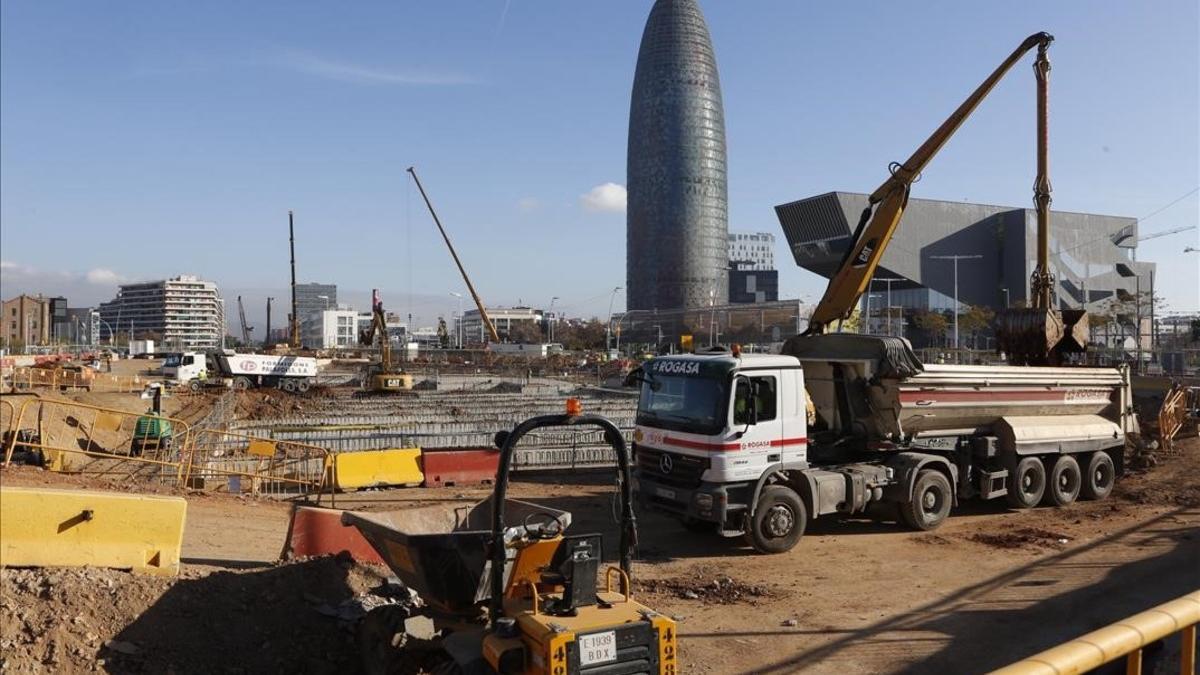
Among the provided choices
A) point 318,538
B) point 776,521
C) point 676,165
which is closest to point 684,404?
point 776,521

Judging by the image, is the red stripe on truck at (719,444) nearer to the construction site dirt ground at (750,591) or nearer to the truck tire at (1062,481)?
the construction site dirt ground at (750,591)

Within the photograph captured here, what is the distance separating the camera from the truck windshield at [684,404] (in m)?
12.0

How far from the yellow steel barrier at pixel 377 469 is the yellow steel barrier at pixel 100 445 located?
9.96ft

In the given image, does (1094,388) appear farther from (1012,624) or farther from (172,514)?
(172,514)

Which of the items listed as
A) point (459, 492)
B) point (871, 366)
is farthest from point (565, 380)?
point (871, 366)

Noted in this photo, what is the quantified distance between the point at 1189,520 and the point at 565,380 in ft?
144

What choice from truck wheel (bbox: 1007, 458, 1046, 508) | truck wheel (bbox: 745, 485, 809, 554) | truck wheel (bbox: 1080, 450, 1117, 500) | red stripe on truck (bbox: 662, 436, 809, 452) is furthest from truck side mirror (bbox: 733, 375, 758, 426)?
truck wheel (bbox: 1080, 450, 1117, 500)

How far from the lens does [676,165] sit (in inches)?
6550

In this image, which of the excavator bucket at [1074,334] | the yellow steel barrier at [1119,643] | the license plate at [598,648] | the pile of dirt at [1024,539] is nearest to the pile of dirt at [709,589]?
the pile of dirt at [1024,539]

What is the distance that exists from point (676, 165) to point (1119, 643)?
549 ft

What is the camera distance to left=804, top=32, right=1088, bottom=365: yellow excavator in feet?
59.0

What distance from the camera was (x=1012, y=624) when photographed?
9.30 metres

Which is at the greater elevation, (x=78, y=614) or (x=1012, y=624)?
(x=78, y=614)

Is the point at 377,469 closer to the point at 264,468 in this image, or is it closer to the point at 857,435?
the point at 264,468
